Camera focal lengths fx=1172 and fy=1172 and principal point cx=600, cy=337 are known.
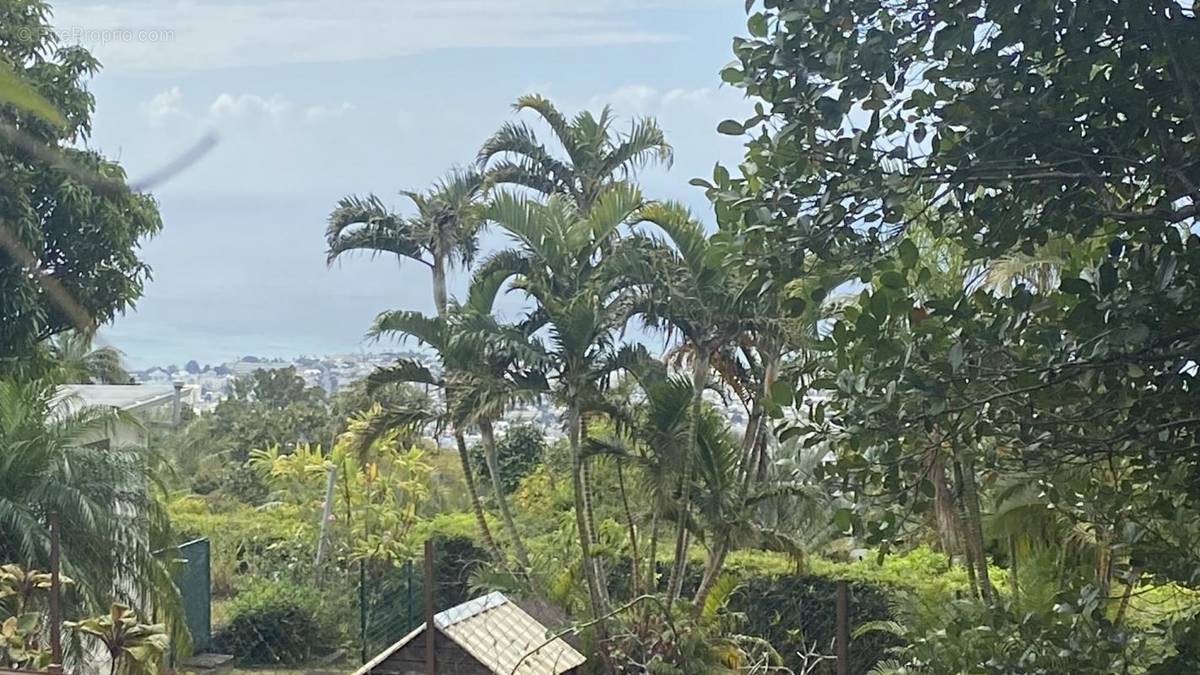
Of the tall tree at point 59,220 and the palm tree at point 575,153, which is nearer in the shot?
the tall tree at point 59,220

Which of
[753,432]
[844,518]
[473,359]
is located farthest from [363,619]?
[844,518]

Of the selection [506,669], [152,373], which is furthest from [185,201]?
[506,669]

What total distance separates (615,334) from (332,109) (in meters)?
3.63

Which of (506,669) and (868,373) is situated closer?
(868,373)

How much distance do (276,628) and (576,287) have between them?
106 inches

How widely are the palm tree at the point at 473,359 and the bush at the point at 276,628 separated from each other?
58.9 inches

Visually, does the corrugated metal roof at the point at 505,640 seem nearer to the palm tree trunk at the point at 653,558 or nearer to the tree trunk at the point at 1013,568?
the palm tree trunk at the point at 653,558

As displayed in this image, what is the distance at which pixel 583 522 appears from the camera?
20.3 ft

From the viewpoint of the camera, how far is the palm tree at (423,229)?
6754 mm

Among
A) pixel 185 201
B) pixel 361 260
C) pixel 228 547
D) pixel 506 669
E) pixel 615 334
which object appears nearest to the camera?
pixel 506 669

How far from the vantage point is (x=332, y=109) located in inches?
336

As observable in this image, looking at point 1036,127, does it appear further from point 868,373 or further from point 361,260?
point 361,260

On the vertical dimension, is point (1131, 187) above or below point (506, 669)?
above

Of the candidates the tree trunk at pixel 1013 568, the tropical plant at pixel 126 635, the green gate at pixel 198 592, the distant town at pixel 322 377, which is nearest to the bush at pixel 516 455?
the distant town at pixel 322 377
